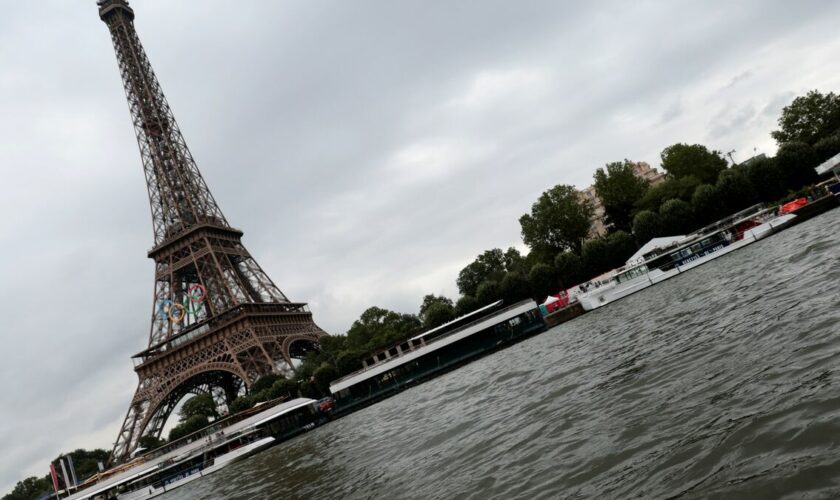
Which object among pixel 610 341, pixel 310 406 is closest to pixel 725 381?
pixel 610 341

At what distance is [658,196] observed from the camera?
76312 mm

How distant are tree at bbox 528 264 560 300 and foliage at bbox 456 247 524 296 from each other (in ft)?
99.3

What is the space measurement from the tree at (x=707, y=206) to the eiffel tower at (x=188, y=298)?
50.5 metres

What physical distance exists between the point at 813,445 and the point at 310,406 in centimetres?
4581

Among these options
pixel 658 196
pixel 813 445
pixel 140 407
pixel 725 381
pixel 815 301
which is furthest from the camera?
pixel 658 196

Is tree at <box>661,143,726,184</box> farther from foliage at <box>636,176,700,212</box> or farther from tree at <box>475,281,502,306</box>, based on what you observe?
tree at <box>475,281,502,306</box>

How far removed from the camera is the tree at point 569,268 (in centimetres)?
6281

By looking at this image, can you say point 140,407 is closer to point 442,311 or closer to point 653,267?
point 442,311

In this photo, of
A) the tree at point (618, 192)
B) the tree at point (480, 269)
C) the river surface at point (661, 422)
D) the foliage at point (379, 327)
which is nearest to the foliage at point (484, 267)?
the tree at point (480, 269)

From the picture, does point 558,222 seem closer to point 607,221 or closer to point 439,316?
point 607,221

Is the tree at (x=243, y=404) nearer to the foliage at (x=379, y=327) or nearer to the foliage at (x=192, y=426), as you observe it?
the foliage at (x=192, y=426)

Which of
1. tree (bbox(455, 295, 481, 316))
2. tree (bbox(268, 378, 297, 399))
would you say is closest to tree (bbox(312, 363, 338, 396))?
tree (bbox(268, 378, 297, 399))

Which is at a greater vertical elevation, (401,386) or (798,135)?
(798,135)

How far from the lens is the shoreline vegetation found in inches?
2307
